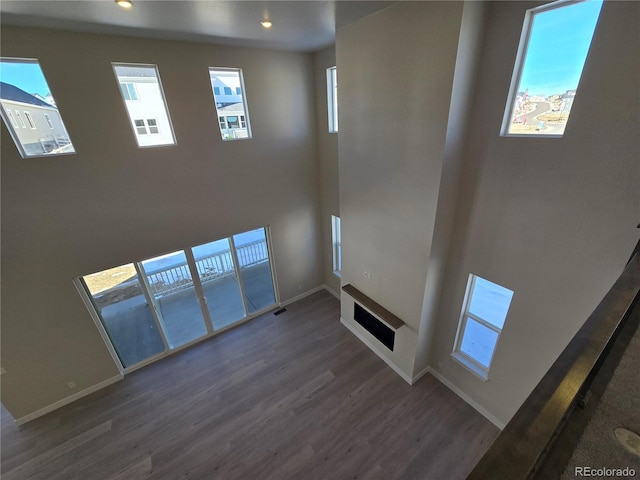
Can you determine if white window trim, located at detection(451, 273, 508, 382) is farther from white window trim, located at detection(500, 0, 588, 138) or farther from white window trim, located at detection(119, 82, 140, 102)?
white window trim, located at detection(119, 82, 140, 102)

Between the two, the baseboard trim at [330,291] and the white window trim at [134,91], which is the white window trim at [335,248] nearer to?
the baseboard trim at [330,291]

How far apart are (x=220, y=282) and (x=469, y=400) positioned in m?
5.35

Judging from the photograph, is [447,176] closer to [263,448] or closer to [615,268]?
[615,268]

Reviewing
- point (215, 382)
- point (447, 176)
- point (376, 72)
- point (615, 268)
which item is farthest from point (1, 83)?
point (615, 268)

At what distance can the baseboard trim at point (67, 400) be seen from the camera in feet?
13.6

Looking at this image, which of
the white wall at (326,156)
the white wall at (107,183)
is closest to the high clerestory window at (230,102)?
the white wall at (107,183)

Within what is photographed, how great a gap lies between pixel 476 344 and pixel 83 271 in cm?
604

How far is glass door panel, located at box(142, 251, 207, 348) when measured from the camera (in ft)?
15.7

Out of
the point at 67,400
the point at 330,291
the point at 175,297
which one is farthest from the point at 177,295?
the point at 330,291

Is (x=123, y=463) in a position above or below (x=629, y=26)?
below

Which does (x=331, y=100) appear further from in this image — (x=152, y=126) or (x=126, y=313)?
(x=126, y=313)

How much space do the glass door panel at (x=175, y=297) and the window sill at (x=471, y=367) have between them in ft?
15.7

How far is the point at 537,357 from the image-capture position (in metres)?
3.19

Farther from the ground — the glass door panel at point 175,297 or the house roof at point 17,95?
the house roof at point 17,95
